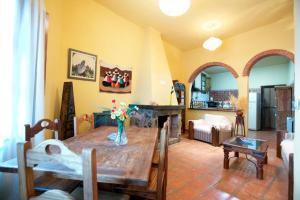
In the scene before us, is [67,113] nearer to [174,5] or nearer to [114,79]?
[114,79]

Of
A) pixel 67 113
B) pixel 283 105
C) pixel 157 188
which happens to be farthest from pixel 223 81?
pixel 157 188

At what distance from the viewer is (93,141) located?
166cm

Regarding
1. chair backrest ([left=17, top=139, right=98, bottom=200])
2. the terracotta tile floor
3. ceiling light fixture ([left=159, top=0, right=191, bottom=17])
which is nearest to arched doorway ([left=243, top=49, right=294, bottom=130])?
the terracotta tile floor

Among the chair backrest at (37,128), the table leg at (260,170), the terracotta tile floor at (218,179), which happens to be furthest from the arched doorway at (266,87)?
the chair backrest at (37,128)

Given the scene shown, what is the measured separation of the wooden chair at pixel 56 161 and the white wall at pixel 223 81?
810cm

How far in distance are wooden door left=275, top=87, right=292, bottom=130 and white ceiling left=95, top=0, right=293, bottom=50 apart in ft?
7.52

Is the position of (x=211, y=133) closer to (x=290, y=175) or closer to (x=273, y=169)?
(x=273, y=169)

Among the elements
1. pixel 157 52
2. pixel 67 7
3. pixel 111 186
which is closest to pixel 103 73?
pixel 67 7

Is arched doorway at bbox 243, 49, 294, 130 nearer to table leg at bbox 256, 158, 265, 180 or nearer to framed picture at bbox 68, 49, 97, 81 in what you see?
table leg at bbox 256, 158, 265, 180

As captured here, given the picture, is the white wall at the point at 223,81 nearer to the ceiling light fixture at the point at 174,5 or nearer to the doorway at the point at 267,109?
the doorway at the point at 267,109

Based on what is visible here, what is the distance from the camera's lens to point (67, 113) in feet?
8.45

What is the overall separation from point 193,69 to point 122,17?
317cm

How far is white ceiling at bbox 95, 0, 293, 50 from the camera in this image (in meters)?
3.43

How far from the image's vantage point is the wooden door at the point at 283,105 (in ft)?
16.7
